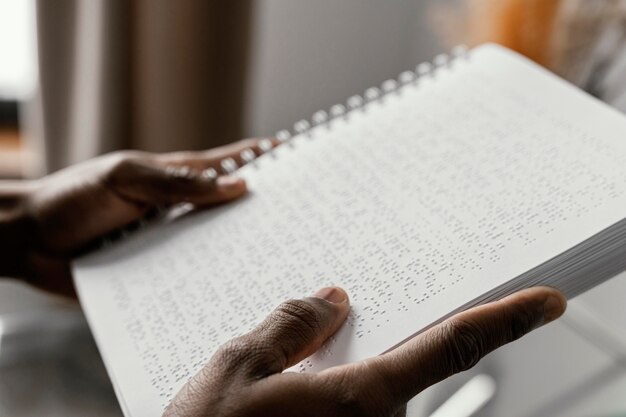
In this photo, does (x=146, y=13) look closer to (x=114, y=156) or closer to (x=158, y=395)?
(x=114, y=156)

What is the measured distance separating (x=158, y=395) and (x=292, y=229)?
189 millimetres

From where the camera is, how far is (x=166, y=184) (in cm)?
81

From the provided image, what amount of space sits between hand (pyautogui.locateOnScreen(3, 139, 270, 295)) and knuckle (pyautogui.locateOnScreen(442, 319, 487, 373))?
33cm

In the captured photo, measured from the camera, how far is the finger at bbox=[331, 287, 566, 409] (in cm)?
51

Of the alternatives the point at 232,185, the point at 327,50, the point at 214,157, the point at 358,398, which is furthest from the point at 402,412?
the point at 327,50

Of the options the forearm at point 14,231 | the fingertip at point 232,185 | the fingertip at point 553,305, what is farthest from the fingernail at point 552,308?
the forearm at point 14,231

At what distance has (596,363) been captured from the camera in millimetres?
728

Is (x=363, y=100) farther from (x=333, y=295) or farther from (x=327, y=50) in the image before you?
(x=327, y=50)

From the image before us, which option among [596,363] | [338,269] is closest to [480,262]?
[338,269]

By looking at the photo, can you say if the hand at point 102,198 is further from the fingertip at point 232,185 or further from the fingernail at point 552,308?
the fingernail at point 552,308

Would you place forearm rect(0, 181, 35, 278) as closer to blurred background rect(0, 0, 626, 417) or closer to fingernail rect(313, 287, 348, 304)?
blurred background rect(0, 0, 626, 417)

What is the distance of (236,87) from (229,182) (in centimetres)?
51

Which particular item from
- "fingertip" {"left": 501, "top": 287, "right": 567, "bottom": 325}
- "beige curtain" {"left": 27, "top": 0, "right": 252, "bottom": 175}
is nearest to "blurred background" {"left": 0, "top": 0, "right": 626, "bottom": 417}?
"beige curtain" {"left": 27, "top": 0, "right": 252, "bottom": 175}

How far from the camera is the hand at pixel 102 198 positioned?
80 centimetres
